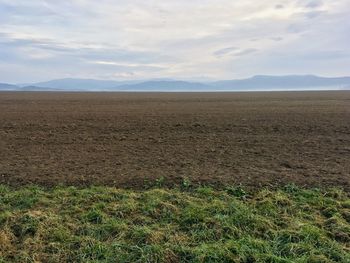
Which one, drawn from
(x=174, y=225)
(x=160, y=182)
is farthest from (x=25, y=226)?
(x=160, y=182)

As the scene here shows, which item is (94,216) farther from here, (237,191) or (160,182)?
(237,191)

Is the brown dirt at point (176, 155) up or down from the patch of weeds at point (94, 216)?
up

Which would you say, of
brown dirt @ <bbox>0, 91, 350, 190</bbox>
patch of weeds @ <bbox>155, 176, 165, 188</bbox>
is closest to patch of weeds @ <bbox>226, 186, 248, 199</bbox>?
brown dirt @ <bbox>0, 91, 350, 190</bbox>

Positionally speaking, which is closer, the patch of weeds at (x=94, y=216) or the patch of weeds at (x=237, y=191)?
the patch of weeds at (x=94, y=216)

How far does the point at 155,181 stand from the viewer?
9.93 m

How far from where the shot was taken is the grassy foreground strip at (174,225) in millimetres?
6160

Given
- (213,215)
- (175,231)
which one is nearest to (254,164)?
(213,215)

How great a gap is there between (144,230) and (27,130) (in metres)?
16.2

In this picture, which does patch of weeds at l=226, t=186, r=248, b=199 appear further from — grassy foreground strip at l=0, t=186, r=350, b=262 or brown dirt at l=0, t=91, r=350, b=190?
brown dirt at l=0, t=91, r=350, b=190

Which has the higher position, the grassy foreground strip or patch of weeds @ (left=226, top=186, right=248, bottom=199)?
patch of weeds @ (left=226, top=186, right=248, bottom=199)

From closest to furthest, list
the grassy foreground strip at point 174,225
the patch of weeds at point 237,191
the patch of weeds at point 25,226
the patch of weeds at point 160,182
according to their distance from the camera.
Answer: the grassy foreground strip at point 174,225 < the patch of weeds at point 25,226 < the patch of weeds at point 237,191 < the patch of weeds at point 160,182

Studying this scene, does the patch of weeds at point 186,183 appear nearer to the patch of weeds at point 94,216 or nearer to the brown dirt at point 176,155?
the brown dirt at point 176,155

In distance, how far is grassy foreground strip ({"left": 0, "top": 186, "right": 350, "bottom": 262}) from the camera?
6160 millimetres

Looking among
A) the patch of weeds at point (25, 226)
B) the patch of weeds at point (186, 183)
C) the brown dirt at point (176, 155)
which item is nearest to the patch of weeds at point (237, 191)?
the brown dirt at point (176, 155)
